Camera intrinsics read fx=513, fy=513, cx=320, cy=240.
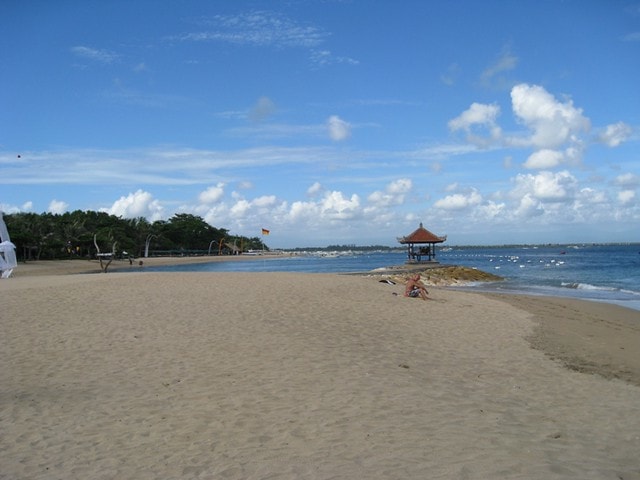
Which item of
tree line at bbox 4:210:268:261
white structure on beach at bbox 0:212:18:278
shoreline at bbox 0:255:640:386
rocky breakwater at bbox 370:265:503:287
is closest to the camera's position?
shoreline at bbox 0:255:640:386

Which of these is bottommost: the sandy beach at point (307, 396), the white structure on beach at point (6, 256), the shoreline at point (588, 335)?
the shoreline at point (588, 335)

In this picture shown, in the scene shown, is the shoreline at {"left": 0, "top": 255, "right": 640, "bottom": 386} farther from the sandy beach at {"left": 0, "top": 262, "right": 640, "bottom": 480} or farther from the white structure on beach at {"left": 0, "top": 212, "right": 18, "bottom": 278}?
the white structure on beach at {"left": 0, "top": 212, "right": 18, "bottom": 278}

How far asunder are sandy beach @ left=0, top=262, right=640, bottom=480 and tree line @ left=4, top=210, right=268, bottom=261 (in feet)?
127

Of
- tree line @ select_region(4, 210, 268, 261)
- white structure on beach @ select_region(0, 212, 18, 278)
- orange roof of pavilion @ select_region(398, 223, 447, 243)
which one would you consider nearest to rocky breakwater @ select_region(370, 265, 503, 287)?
orange roof of pavilion @ select_region(398, 223, 447, 243)

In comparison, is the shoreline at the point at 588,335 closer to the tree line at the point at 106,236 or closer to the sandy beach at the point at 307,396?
the sandy beach at the point at 307,396

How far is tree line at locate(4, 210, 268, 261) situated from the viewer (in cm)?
5678

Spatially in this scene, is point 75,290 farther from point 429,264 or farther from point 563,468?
point 429,264

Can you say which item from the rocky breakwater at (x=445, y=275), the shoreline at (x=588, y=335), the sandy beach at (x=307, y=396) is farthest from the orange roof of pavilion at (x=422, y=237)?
the sandy beach at (x=307, y=396)

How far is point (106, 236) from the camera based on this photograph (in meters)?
71.8

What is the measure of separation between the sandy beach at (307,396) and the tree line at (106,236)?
38.6 metres

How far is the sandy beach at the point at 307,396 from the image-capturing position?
176 inches

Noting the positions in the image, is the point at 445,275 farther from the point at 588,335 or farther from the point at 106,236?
the point at 106,236

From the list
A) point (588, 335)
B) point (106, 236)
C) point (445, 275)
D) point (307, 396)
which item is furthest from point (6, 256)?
point (106, 236)

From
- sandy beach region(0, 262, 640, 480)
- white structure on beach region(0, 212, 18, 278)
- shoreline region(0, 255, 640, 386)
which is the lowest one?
shoreline region(0, 255, 640, 386)
